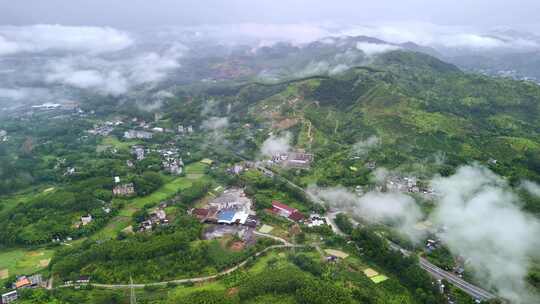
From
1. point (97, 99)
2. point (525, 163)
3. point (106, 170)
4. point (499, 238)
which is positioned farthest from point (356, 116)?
point (97, 99)

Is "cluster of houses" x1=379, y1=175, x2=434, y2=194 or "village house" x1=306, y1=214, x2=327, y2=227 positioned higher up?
"cluster of houses" x1=379, y1=175, x2=434, y2=194

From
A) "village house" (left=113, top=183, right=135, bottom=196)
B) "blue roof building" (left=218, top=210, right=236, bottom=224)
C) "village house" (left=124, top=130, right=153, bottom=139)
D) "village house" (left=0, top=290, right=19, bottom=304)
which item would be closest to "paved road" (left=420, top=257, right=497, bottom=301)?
"blue roof building" (left=218, top=210, right=236, bottom=224)

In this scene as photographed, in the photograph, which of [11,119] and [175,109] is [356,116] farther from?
[11,119]

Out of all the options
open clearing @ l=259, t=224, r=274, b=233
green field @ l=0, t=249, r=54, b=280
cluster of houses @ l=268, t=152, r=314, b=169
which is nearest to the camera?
green field @ l=0, t=249, r=54, b=280

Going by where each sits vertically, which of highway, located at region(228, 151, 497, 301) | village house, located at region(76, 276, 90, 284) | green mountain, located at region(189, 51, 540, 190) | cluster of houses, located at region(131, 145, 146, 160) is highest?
green mountain, located at region(189, 51, 540, 190)

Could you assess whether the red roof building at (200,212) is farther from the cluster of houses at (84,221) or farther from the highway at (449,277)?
the highway at (449,277)

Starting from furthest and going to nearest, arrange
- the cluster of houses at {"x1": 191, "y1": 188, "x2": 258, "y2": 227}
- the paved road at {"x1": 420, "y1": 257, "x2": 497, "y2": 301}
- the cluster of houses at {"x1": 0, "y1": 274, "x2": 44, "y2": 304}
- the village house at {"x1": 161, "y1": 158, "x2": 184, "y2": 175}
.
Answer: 1. the village house at {"x1": 161, "y1": 158, "x2": 184, "y2": 175}
2. the cluster of houses at {"x1": 191, "y1": 188, "x2": 258, "y2": 227}
3. the cluster of houses at {"x1": 0, "y1": 274, "x2": 44, "y2": 304}
4. the paved road at {"x1": 420, "y1": 257, "x2": 497, "y2": 301}

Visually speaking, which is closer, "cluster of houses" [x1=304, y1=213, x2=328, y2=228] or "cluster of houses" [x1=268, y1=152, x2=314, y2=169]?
"cluster of houses" [x1=304, y1=213, x2=328, y2=228]

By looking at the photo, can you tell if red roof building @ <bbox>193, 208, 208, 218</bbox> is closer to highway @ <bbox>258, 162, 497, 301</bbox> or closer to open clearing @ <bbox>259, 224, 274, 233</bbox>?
open clearing @ <bbox>259, 224, 274, 233</bbox>

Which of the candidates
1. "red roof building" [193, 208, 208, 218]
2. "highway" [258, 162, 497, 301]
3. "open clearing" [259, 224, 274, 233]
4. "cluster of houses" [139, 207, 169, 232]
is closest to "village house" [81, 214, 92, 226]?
"cluster of houses" [139, 207, 169, 232]
